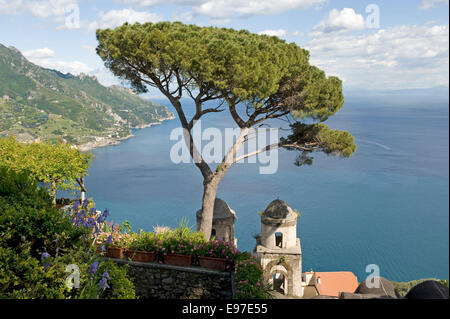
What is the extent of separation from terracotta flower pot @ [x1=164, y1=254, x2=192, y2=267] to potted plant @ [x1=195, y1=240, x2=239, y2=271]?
224mm

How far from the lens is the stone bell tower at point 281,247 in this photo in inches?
557

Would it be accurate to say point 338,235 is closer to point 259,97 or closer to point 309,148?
point 309,148

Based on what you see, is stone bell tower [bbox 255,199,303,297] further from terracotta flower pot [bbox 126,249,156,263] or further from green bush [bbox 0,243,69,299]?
green bush [bbox 0,243,69,299]

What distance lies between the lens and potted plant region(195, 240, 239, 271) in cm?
737

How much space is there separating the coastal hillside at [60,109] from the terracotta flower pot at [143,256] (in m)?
82.6

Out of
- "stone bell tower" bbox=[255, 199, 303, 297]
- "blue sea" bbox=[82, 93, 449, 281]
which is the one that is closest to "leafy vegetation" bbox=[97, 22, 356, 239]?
"stone bell tower" bbox=[255, 199, 303, 297]

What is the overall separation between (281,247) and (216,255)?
805 cm

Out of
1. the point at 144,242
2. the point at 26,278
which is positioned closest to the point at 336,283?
the point at 144,242

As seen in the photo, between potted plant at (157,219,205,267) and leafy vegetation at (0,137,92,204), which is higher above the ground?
leafy vegetation at (0,137,92,204)

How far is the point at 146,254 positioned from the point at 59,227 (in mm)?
2351

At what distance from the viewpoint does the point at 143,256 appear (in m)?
7.73

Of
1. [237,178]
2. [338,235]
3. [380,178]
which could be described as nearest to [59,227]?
[338,235]

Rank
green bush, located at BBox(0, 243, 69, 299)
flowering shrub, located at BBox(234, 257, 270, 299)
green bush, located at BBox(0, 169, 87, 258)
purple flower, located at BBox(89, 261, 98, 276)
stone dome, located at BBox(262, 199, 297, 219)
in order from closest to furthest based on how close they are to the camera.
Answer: green bush, located at BBox(0, 243, 69, 299), purple flower, located at BBox(89, 261, 98, 276), green bush, located at BBox(0, 169, 87, 258), flowering shrub, located at BBox(234, 257, 270, 299), stone dome, located at BBox(262, 199, 297, 219)

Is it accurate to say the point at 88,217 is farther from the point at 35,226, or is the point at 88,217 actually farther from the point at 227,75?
the point at 227,75
